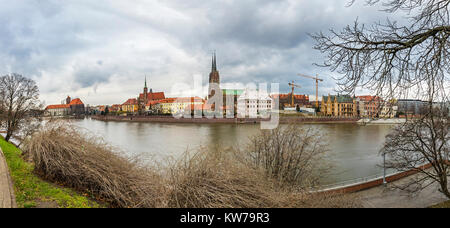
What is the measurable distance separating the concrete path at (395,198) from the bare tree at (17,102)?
24976mm

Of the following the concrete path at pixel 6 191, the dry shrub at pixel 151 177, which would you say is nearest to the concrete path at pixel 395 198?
the dry shrub at pixel 151 177

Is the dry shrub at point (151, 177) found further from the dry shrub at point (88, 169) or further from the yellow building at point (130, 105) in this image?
the yellow building at point (130, 105)

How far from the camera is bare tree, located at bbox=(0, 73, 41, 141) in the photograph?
20.2 metres

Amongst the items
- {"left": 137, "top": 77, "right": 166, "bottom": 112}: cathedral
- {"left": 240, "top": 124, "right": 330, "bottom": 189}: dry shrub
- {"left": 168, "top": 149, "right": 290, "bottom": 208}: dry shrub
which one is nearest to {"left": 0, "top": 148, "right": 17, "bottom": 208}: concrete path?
{"left": 168, "top": 149, "right": 290, "bottom": 208}: dry shrub

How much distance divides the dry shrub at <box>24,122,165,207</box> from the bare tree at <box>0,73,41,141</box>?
19489 mm

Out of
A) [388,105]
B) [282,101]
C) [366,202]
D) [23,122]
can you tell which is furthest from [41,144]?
[282,101]

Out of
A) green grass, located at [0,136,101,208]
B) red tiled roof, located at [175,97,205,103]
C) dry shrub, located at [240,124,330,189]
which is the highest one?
red tiled roof, located at [175,97,205,103]

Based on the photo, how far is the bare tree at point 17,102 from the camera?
794 inches

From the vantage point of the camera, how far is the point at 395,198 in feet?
34.9

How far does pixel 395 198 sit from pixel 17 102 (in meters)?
29.1

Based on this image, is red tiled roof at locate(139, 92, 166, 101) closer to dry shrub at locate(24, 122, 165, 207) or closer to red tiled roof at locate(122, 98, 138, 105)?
red tiled roof at locate(122, 98, 138, 105)

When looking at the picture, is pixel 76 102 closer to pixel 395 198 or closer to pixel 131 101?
pixel 131 101

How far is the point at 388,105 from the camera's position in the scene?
3064mm
